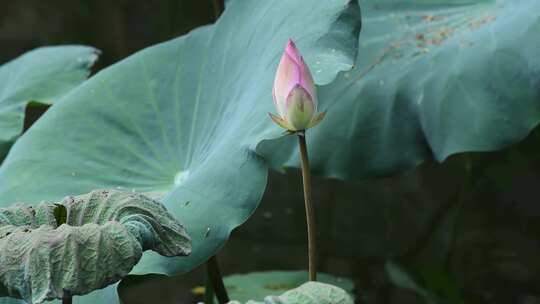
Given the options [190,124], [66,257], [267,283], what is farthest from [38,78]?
[66,257]

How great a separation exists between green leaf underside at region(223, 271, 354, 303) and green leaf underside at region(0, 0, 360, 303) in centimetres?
57

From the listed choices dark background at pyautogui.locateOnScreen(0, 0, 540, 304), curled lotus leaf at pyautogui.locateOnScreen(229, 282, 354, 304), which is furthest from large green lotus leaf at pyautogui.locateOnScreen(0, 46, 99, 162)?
curled lotus leaf at pyautogui.locateOnScreen(229, 282, 354, 304)

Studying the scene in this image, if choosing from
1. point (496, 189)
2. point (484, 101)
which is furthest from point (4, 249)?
point (496, 189)

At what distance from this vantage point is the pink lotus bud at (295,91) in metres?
0.91

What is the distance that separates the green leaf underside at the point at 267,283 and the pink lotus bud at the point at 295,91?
981 millimetres

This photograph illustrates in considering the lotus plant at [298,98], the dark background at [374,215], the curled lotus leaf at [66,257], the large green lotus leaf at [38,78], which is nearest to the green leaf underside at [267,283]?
the dark background at [374,215]

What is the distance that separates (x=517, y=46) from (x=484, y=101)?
101 millimetres

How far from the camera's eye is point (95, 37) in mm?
2797

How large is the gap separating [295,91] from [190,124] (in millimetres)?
514

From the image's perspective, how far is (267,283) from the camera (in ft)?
6.62

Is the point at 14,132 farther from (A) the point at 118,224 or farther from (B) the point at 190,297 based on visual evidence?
(B) the point at 190,297

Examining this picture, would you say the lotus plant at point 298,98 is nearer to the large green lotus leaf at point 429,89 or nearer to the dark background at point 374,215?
the large green lotus leaf at point 429,89

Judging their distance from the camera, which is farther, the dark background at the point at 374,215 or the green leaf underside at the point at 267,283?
the dark background at the point at 374,215

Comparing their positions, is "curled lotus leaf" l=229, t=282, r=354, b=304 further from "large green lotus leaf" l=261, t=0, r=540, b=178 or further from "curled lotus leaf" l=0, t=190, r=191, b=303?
"large green lotus leaf" l=261, t=0, r=540, b=178
